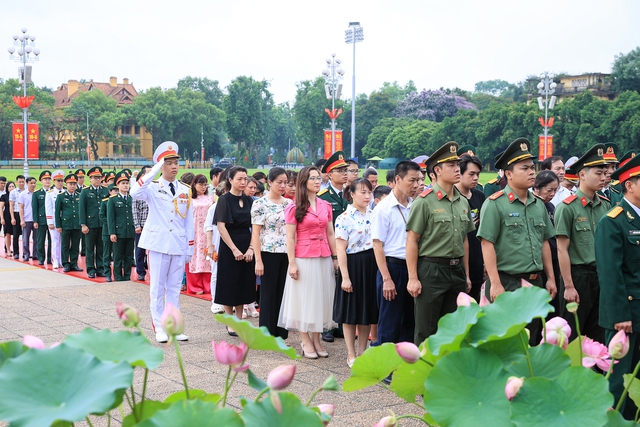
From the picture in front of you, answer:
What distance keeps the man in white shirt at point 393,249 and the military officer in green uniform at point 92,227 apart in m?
7.57

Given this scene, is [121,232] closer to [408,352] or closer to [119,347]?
[119,347]

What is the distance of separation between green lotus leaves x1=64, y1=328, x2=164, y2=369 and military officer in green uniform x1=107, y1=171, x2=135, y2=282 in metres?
10.1

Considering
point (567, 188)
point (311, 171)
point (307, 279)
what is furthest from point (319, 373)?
point (567, 188)

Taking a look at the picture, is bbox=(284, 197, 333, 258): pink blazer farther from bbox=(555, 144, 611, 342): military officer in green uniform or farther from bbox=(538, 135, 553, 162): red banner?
bbox=(538, 135, 553, 162): red banner

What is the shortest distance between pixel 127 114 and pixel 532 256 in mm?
84459

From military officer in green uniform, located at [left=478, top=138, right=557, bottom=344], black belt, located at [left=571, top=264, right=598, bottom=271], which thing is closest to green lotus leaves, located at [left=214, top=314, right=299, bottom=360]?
military officer in green uniform, located at [left=478, top=138, right=557, bottom=344]

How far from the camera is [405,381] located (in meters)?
1.84

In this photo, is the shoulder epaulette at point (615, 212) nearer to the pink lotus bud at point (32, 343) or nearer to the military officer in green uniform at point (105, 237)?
the pink lotus bud at point (32, 343)

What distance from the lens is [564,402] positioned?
149 cm

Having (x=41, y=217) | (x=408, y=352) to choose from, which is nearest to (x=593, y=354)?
(x=408, y=352)

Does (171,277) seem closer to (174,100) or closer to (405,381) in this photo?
(405,381)

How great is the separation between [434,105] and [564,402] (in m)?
80.9

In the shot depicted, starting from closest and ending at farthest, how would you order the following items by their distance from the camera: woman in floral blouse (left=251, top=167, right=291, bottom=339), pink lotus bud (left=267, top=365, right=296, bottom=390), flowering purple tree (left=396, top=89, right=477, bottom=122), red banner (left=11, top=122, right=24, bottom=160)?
1. pink lotus bud (left=267, top=365, right=296, bottom=390)
2. woman in floral blouse (left=251, top=167, right=291, bottom=339)
3. red banner (left=11, top=122, right=24, bottom=160)
4. flowering purple tree (left=396, top=89, right=477, bottom=122)

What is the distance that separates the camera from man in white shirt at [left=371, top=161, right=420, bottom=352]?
18.1 ft
